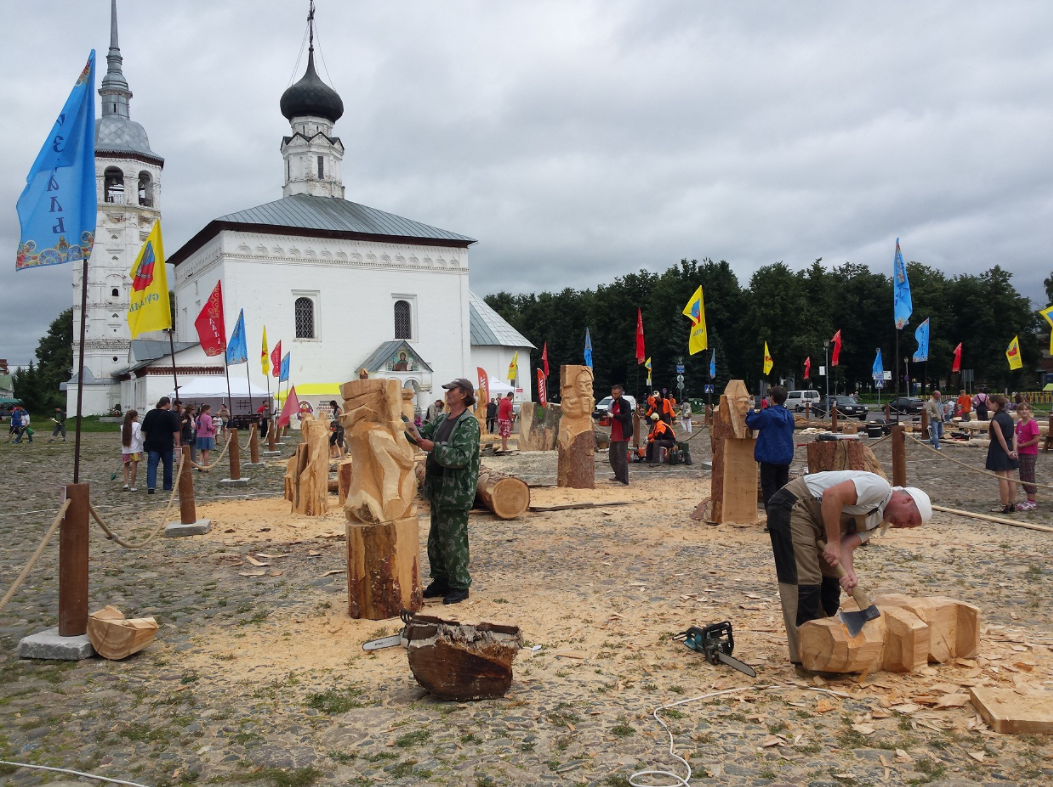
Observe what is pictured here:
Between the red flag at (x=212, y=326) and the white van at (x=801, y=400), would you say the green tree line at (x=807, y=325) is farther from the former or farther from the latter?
the red flag at (x=212, y=326)

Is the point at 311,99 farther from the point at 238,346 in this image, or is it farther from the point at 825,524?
the point at 825,524

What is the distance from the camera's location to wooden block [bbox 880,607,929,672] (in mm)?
4676

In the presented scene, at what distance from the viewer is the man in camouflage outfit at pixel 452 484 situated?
6.26 m

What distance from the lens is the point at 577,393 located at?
45.6 ft

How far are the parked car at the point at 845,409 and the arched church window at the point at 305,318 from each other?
28.7m

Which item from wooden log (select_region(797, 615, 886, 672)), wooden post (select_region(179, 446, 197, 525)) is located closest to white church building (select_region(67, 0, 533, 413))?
wooden post (select_region(179, 446, 197, 525))

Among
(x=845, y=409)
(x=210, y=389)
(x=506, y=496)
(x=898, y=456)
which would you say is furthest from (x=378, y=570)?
(x=845, y=409)

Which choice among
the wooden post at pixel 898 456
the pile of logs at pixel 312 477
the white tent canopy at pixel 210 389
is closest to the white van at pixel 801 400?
the white tent canopy at pixel 210 389

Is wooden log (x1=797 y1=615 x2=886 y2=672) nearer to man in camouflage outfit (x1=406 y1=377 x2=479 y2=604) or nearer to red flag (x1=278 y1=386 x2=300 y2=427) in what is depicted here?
man in camouflage outfit (x1=406 y1=377 x2=479 y2=604)

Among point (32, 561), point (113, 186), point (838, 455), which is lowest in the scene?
point (32, 561)

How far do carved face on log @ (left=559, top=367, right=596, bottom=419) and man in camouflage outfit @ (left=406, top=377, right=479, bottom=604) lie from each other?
24.1 ft

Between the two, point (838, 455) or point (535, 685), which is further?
point (838, 455)

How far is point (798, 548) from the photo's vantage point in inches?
187

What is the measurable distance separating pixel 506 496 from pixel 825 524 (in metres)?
6.63
